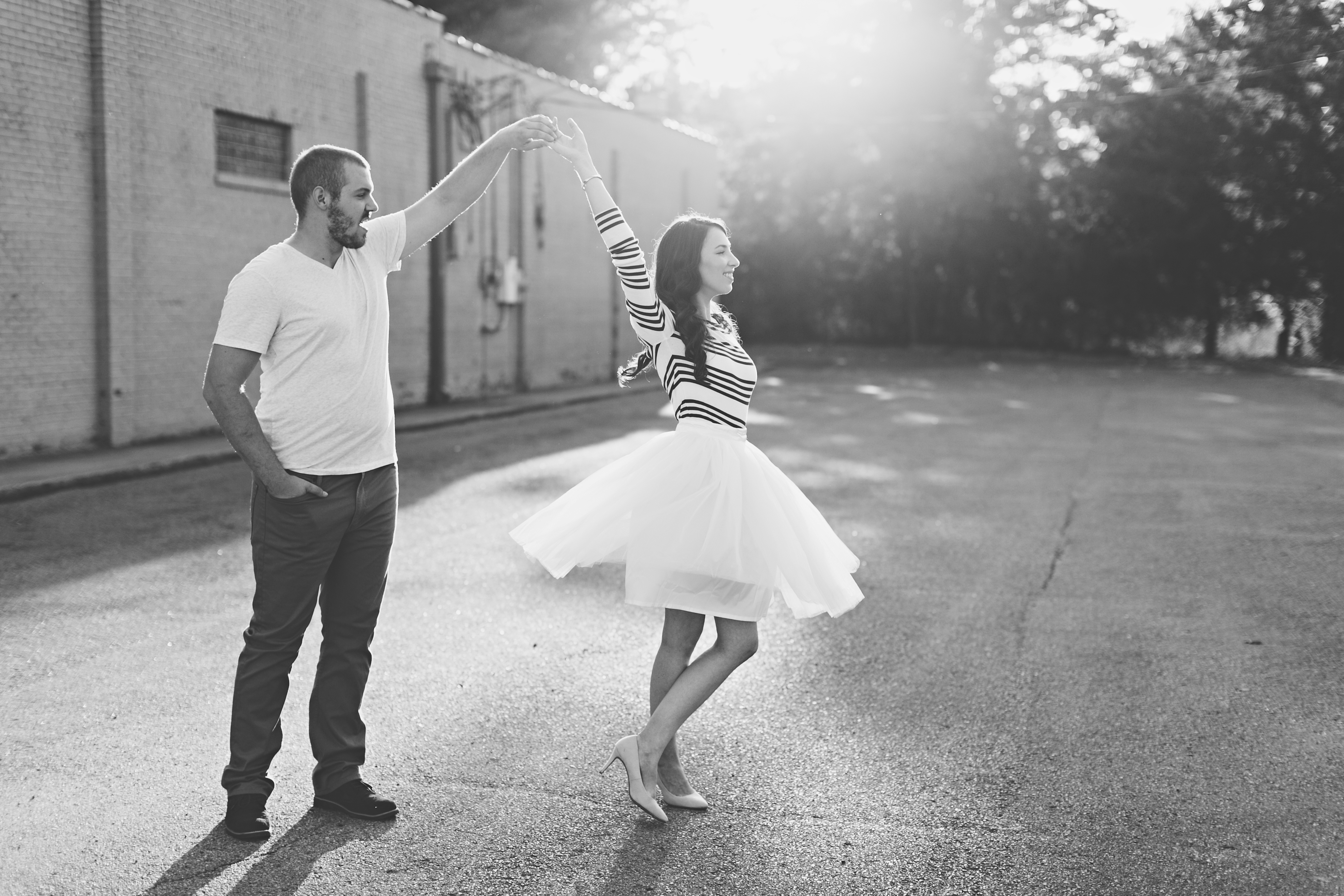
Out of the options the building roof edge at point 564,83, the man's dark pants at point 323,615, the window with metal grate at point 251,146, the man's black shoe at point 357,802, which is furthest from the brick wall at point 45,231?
the man's black shoe at point 357,802

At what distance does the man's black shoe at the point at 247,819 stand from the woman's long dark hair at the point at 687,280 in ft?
5.97

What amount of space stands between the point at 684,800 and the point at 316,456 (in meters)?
1.61

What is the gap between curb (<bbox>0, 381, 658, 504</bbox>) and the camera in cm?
1047

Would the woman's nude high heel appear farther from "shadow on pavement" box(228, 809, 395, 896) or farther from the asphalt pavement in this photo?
"shadow on pavement" box(228, 809, 395, 896)

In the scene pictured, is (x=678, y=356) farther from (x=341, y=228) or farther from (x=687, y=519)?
(x=341, y=228)

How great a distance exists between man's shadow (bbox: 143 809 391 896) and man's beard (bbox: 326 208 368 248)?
5.92 ft

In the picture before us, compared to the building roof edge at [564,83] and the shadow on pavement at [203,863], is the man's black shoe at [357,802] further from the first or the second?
the building roof edge at [564,83]

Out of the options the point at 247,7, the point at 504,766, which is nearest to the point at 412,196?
the point at 247,7

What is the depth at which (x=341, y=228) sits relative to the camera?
384 cm

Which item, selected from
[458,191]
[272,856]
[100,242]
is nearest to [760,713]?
[272,856]

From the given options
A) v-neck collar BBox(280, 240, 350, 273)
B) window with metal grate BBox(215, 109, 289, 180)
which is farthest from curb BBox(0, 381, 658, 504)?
v-neck collar BBox(280, 240, 350, 273)

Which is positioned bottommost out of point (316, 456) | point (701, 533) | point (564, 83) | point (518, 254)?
point (701, 533)

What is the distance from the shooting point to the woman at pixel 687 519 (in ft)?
12.7

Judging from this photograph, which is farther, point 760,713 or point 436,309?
point 436,309
